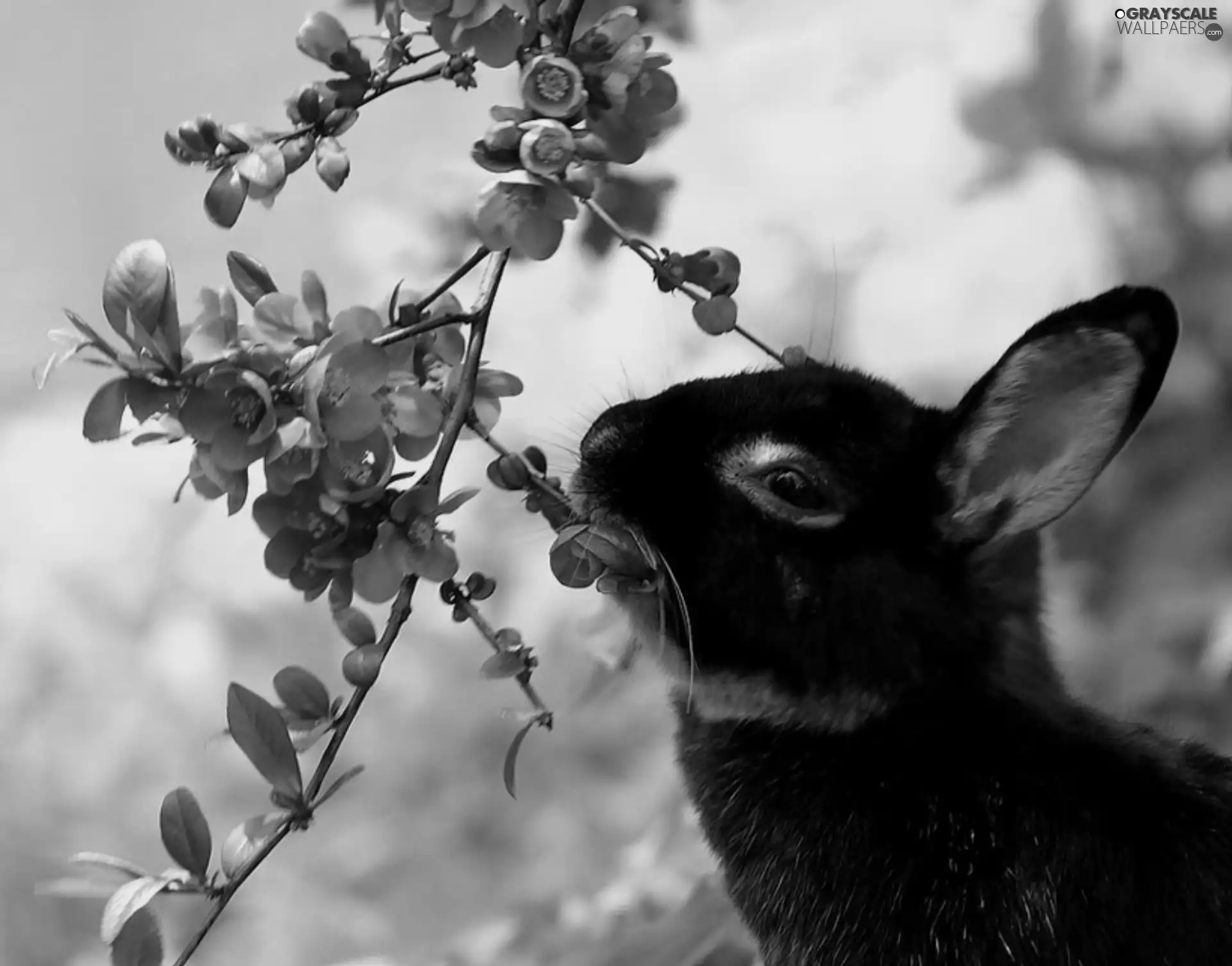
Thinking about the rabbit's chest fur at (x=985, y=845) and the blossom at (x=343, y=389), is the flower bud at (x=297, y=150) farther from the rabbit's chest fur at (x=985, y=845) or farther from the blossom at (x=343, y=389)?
the rabbit's chest fur at (x=985, y=845)

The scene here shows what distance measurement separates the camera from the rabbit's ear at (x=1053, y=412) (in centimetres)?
44

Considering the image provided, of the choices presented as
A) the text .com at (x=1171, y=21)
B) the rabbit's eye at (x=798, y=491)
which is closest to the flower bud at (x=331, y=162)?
the rabbit's eye at (x=798, y=491)

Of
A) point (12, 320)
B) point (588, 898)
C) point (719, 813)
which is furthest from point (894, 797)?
point (12, 320)

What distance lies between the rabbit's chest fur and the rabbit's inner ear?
0.09 meters

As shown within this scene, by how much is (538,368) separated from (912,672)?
0.51 m

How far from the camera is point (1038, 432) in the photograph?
48 centimetres

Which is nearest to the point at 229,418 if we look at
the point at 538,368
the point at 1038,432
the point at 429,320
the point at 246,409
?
the point at 246,409

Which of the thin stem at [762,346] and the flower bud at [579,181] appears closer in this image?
the flower bud at [579,181]

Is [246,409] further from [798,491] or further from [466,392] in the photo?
[798,491]

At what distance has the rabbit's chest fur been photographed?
47 centimetres

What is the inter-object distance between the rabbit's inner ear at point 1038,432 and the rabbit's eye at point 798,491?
0.19 feet

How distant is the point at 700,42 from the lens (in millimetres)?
959

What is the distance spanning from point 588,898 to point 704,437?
20.8 inches

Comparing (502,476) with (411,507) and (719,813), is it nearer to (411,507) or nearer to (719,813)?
(411,507)
